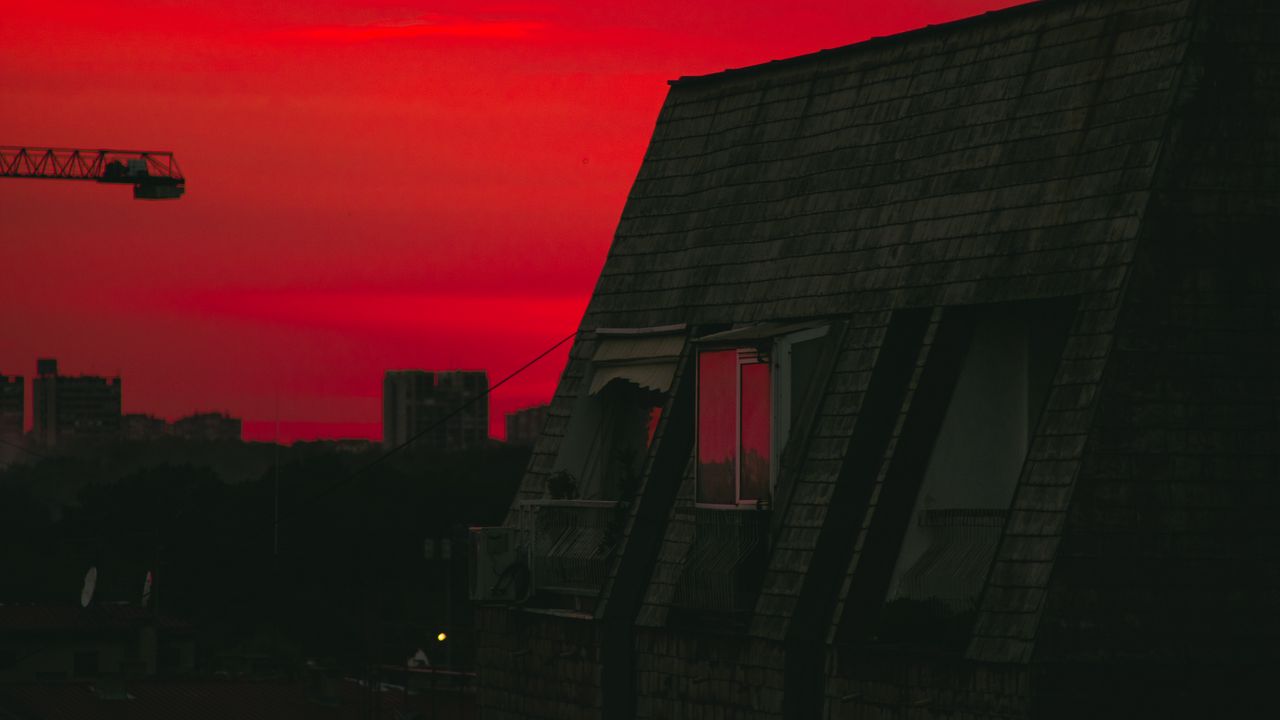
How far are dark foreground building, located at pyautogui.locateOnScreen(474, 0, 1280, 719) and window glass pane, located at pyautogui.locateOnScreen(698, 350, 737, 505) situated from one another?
0.14ft

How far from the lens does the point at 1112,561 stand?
18.7 meters

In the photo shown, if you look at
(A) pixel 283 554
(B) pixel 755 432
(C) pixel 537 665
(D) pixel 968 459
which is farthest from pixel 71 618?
(D) pixel 968 459

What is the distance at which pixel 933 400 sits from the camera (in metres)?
21.3

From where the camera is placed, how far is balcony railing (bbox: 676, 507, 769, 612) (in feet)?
73.1

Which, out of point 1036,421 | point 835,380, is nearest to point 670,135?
point 835,380

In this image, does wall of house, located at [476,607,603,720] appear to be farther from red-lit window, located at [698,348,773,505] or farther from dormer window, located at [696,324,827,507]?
dormer window, located at [696,324,827,507]

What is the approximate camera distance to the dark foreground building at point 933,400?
18797 mm

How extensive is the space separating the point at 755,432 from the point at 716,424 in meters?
0.71

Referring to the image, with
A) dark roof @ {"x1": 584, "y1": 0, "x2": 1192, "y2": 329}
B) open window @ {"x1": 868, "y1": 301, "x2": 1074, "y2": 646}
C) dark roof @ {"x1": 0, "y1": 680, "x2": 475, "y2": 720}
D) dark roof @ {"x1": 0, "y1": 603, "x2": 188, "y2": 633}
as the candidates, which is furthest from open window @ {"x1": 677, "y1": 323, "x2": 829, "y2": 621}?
dark roof @ {"x1": 0, "y1": 603, "x2": 188, "y2": 633}

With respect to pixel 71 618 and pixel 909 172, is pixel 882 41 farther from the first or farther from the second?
pixel 71 618

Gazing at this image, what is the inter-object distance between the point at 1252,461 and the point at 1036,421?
102 inches

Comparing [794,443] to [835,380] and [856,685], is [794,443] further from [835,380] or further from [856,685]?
[856,685]

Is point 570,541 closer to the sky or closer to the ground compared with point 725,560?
closer to the sky

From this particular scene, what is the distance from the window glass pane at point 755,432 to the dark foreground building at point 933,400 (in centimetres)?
4
